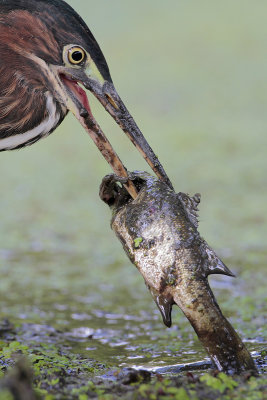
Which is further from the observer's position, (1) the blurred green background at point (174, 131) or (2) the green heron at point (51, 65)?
(1) the blurred green background at point (174, 131)

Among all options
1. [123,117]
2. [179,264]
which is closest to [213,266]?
[179,264]

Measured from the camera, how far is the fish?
9.07ft

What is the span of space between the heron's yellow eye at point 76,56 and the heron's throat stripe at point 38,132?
0.72 ft

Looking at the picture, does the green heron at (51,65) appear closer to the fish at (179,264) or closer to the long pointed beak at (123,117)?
the long pointed beak at (123,117)

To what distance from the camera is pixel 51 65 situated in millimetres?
3475

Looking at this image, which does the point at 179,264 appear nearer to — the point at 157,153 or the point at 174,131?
the point at 157,153

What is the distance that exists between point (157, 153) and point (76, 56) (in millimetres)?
5035

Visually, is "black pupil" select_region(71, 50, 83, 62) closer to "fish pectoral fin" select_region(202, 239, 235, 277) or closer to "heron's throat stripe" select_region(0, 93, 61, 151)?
"heron's throat stripe" select_region(0, 93, 61, 151)

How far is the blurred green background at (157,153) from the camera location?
559 centimetres

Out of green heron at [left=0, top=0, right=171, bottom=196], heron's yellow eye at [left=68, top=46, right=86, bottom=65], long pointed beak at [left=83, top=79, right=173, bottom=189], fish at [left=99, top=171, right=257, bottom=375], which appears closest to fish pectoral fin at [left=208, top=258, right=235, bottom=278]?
fish at [left=99, top=171, right=257, bottom=375]

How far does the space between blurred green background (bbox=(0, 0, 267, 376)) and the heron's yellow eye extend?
1900mm

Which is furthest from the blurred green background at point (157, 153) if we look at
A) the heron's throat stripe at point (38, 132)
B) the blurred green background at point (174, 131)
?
the heron's throat stripe at point (38, 132)

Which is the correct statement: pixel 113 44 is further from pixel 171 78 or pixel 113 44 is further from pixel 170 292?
pixel 170 292

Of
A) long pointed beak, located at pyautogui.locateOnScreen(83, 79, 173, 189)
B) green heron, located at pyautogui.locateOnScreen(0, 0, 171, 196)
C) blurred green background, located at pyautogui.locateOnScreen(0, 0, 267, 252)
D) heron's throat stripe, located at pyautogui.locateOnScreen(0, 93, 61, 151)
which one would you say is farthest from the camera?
blurred green background, located at pyautogui.locateOnScreen(0, 0, 267, 252)
